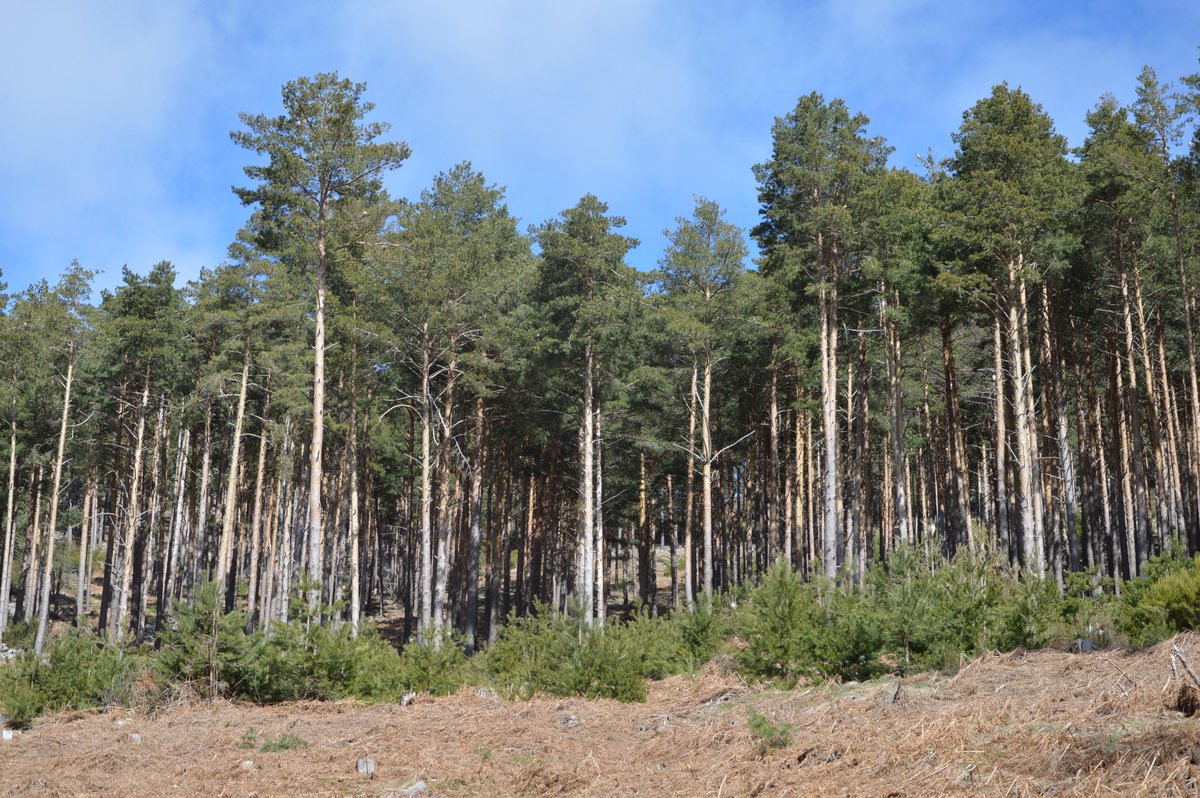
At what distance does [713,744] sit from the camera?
8.11m

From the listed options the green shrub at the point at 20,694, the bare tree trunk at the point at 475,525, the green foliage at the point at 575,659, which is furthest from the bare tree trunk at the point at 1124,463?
the green shrub at the point at 20,694

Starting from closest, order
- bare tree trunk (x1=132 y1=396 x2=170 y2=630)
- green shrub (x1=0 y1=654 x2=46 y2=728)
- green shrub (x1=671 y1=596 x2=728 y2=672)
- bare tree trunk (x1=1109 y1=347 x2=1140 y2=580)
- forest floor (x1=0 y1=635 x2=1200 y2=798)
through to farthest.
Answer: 1. forest floor (x1=0 y1=635 x2=1200 y2=798)
2. green shrub (x1=0 y1=654 x2=46 y2=728)
3. green shrub (x1=671 y1=596 x2=728 y2=672)
4. bare tree trunk (x1=1109 y1=347 x2=1140 y2=580)
5. bare tree trunk (x1=132 y1=396 x2=170 y2=630)

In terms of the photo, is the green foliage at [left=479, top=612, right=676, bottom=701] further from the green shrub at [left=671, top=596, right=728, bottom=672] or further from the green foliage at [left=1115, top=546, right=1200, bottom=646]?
the green foliage at [left=1115, top=546, right=1200, bottom=646]

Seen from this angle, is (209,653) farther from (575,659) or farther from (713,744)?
(713,744)

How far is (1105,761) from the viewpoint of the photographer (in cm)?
568

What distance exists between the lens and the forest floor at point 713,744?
5.99 metres

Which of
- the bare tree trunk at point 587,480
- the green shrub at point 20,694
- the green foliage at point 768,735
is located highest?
the bare tree trunk at point 587,480

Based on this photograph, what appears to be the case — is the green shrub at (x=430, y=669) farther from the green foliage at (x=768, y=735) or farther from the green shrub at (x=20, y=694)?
the green foliage at (x=768, y=735)

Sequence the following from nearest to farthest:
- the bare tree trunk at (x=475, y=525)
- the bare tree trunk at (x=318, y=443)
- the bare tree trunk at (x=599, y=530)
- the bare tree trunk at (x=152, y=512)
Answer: the bare tree trunk at (x=318, y=443), the bare tree trunk at (x=599, y=530), the bare tree trunk at (x=475, y=525), the bare tree trunk at (x=152, y=512)

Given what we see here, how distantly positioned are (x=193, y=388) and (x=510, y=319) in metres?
12.6

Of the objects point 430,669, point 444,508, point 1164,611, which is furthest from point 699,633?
point 444,508

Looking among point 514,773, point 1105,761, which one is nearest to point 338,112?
point 514,773

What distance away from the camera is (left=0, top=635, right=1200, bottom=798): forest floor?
5988mm

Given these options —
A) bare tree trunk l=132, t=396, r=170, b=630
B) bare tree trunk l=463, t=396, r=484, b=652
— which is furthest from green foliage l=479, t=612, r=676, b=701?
bare tree trunk l=132, t=396, r=170, b=630
